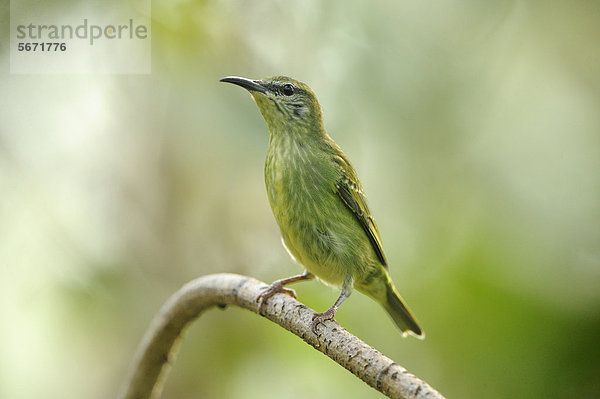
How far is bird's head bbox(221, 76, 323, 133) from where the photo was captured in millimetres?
3480

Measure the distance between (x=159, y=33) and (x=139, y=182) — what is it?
1.19 metres

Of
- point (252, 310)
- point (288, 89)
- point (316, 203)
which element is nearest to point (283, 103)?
point (288, 89)

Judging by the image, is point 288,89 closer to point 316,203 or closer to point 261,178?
point 316,203

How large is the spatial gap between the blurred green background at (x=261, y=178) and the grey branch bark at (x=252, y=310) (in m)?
1.14

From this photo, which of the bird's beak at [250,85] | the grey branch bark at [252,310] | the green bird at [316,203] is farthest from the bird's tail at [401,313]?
the bird's beak at [250,85]

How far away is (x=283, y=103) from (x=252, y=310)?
1298mm

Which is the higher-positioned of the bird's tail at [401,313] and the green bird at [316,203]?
the green bird at [316,203]

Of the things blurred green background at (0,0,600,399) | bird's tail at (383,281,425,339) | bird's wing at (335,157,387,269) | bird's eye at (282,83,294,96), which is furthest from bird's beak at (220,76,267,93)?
bird's tail at (383,281,425,339)

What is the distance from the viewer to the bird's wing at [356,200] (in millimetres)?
3385

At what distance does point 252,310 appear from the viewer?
282 centimetres

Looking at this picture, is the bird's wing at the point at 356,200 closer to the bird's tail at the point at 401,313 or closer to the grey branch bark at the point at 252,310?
the bird's tail at the point at 401,313

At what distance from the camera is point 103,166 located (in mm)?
4719

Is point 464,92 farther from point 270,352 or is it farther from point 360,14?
point 270,352

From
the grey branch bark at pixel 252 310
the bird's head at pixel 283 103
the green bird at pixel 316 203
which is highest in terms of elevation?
the bird's head at pixel 283 103
